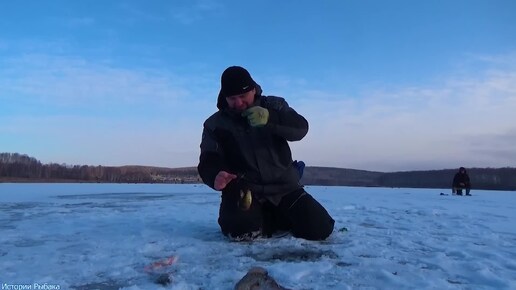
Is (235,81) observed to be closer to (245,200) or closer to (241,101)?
(241,101)

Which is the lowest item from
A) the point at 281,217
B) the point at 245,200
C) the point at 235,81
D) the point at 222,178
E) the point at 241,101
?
the point at 281,217

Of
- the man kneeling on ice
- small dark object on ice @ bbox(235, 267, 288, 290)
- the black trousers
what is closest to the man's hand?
the man kneeling on ice

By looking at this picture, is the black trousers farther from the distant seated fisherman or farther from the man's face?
the distant seated fisherman

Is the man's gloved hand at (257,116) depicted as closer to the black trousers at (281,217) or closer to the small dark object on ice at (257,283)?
the black trousers at (281,217)

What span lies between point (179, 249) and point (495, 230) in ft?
10.6

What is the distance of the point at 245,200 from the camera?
334 cm

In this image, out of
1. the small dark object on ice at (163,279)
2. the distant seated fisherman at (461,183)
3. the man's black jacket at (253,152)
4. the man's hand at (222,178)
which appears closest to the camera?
the small dark object on ice at (163,279)

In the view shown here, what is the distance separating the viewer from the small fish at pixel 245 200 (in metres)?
3.34

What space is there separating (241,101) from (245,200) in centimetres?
80

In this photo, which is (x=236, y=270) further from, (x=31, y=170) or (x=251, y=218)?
(x=31, y=170)

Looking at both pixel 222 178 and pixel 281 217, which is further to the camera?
pixel 281 217

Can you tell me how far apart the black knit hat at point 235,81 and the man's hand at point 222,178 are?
65 centimetres

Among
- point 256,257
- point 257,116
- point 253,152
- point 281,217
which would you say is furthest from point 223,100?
point 256,257

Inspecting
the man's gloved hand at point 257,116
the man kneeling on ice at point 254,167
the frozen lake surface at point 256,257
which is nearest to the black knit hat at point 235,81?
the man kneeling on ice at point 254,167
